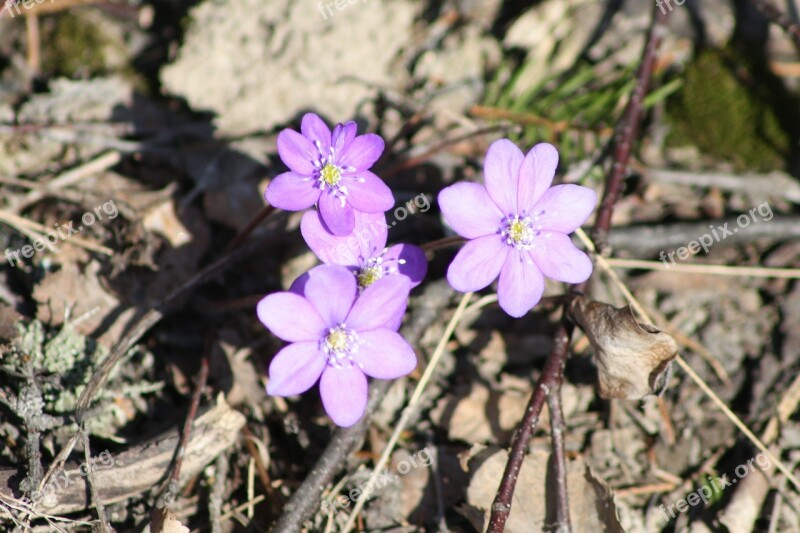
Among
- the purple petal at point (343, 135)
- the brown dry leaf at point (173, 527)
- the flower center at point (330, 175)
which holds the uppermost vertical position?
the purple petal at point (343, 135)

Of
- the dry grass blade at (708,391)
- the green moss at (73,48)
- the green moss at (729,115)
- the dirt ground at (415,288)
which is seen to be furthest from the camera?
the green moss at (729,115)

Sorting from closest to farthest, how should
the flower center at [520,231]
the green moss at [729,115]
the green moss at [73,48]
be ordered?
the flower center at [520,231] < the green moss at [73,48] < the green moss at [729,115]

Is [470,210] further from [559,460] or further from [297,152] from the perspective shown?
[559,460]

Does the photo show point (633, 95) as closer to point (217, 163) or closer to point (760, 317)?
point (760, 317)

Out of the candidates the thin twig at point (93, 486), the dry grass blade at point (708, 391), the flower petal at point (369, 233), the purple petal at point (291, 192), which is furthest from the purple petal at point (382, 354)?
the dry grass blade at point (708, 391)

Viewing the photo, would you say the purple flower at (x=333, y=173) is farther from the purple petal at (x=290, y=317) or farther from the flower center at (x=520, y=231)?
the flower center at (x=520, y=231)

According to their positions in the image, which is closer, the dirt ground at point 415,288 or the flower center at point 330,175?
the flower center at point 330,175

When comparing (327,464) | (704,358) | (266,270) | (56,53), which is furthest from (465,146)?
(56,53)

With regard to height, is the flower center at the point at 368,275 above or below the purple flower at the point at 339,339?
above
